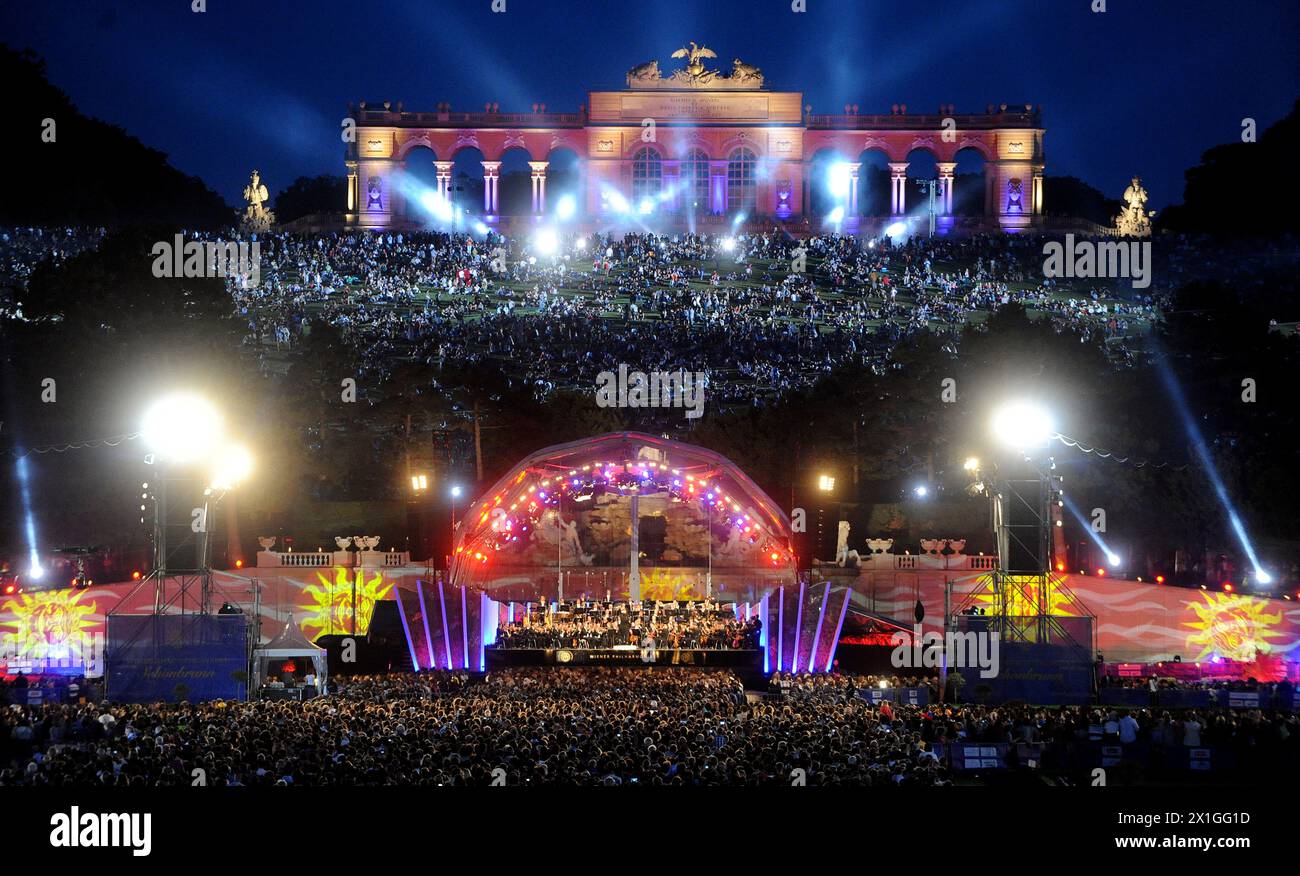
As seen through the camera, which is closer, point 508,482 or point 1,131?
point 508,482

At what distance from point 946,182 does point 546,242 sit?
2990cm

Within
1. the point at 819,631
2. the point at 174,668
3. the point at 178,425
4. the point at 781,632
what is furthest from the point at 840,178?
the point at 174,668

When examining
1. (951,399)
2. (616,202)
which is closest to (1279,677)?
(951,399)

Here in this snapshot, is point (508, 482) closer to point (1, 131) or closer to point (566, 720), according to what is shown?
point (566, 720)

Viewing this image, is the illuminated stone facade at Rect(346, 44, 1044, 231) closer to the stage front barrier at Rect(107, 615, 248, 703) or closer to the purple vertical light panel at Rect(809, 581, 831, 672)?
the purple vertical light panel at Rect(809, 581, 831, 672)

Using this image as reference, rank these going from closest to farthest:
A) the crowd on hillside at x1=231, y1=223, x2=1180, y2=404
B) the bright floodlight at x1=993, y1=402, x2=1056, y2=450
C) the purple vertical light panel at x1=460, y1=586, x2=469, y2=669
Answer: the bright floodlight at x1=993, y1=402, x2=1056, y2=450
the purple vertical light panel at x1=460, y1=586, x2=469, y2=669
the crowd on hillside at x1=231, y1=223, x2=1180, y2=404

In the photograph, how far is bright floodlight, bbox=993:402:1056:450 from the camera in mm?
28938

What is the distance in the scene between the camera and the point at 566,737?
19.1 meters

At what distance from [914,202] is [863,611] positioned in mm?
72525

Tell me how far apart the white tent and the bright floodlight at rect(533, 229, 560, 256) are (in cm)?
4980

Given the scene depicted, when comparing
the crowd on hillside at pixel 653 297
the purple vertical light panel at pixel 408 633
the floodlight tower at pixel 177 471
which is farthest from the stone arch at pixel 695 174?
the floodlight tower at pixel 177 471

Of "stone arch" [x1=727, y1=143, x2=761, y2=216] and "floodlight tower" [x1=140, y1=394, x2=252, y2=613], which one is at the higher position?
"stone arch" [x1=727, y1=143, x2=761, y2=216]

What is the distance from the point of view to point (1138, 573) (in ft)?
126

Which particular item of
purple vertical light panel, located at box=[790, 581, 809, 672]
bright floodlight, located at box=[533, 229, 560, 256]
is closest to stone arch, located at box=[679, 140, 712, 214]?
bright floodlight, located at box=[533, 229, 560, 256]
